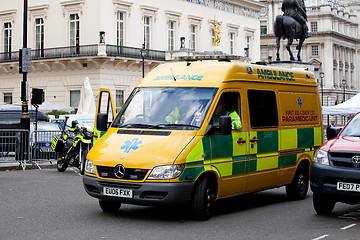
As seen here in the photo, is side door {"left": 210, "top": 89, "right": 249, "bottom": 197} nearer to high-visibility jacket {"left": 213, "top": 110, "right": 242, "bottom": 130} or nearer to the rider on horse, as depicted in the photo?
high-visibility jacket {"left": 213, "top": 110, "right": 242, "bottom": 130}

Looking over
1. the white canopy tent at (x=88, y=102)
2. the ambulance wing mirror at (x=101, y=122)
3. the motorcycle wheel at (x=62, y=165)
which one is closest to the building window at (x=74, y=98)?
the white canopy tent at (x=88, y=102)

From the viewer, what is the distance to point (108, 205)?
1121cm

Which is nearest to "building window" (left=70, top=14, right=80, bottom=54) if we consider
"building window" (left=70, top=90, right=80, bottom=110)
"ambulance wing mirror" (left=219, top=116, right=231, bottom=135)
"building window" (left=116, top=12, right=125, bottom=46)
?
"building window" (left=116, top=12, right=125, bottom=46)

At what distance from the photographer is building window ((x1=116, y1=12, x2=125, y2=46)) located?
45875 mm

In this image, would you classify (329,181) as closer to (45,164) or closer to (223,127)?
(223,127)

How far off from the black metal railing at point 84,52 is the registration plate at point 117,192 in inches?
1343

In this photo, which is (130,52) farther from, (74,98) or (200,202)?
(200,202)

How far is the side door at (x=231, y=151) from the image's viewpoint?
1080cm

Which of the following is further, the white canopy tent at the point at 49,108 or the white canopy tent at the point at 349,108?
the white canopy tent at the point at 49,108

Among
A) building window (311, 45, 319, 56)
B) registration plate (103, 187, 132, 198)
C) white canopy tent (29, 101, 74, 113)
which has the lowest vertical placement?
registration plate (103, 187, 132, 198)

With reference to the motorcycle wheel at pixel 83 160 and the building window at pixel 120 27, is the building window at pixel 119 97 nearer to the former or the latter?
the building window at pixel 120 27

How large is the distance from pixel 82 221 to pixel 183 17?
41.9 m

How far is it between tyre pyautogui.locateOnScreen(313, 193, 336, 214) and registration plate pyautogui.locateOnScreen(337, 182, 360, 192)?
2.04 feet

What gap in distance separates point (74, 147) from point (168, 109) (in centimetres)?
923
